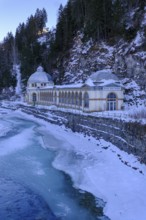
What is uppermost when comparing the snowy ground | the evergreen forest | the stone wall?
the evergreen forest

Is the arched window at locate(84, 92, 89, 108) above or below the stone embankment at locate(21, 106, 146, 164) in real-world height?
above

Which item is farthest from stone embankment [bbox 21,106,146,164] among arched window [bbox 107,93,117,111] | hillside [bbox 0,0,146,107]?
hillside [bbox 0,0,146,107]

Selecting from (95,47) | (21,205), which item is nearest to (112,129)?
(21,205)

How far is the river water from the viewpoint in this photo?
14.9m

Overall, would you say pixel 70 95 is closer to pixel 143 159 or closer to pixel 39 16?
pixel 143 159

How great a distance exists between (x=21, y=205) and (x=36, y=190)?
2353 millimetres

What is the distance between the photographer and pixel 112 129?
2780 centimetres

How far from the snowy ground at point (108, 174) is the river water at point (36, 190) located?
0.78 meters

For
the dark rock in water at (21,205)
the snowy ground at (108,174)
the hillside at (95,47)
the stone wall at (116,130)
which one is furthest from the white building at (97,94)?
the dark rock in water at (21,205)

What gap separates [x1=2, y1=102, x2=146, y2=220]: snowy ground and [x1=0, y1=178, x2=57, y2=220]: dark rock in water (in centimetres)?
292

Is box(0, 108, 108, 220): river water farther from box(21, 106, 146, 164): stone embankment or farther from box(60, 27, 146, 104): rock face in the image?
box(60, 27, 146, 104): rock face

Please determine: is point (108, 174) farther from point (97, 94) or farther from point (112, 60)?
point (112, 60)

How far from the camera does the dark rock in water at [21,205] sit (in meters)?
14.6

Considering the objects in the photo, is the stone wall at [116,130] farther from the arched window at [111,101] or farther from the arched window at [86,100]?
the arched window at [111,101]
